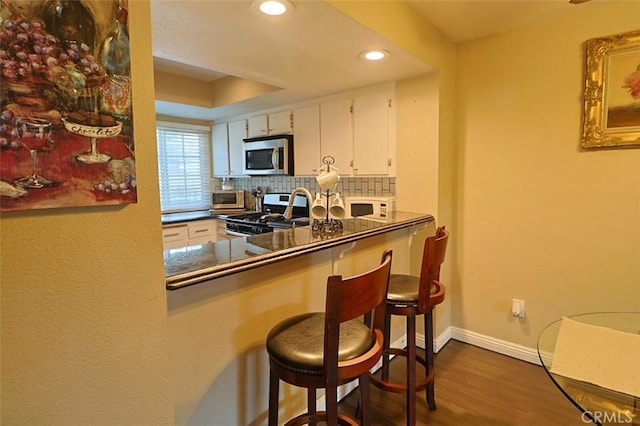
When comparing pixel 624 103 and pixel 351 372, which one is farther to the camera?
pixel 624 103

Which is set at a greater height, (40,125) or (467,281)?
→ (40,125)

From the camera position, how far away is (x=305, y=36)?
1850mm

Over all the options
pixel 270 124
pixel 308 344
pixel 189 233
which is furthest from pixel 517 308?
pixel 189 233

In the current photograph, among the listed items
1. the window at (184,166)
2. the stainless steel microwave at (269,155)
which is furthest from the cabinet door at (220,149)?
the stainless steel microwave at (269,155)

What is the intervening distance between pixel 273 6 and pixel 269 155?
2.28m

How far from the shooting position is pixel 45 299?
0.78 metres

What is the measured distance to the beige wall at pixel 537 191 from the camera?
7.14 feet

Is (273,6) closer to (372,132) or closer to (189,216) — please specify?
(372,132)

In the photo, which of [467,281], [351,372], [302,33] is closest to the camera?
[351,372]

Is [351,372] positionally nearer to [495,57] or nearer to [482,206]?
[482,206]

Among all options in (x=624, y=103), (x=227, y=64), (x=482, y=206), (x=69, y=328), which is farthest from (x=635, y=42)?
(x=69, y=328)

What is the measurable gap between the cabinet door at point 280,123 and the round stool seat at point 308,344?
260 cm

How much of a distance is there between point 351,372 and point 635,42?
2.56 metres

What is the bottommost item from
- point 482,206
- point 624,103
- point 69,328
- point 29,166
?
point 69,328
